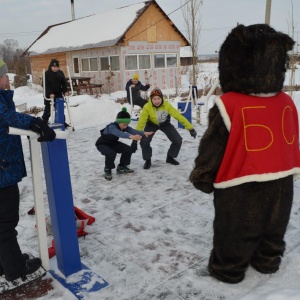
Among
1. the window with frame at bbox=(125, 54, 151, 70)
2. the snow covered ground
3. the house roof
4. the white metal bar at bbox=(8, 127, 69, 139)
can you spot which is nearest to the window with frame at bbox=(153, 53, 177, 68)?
the window with frame at bbox=(125, 54, 151, 70)

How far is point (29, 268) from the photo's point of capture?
2572mm

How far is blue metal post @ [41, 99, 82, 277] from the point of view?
2398mm

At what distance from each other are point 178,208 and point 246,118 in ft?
6.41

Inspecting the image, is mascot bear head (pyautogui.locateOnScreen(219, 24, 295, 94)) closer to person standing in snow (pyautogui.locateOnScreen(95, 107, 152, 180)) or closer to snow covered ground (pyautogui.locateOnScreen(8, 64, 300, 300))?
snow covered ground (pyautogui.locateOnScreen(8, 64, 300, 300))

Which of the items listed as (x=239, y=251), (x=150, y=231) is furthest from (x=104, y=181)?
(x=239, y=251)

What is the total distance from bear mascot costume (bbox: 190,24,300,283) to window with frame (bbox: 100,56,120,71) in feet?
58.4

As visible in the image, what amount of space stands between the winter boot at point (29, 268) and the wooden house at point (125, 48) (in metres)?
16.3

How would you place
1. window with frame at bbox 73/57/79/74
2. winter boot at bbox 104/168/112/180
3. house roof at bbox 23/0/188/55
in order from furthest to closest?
window with frame at bbox 73/57/79/74
house roof at bbox 23/0/188/55
winter boot at bbox 104/168/112/180

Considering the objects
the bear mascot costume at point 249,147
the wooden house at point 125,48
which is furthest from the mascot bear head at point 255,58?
the wooden house at point 125,48

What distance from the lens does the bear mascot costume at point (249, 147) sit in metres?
2.08

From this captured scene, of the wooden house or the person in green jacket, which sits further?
the wooden house

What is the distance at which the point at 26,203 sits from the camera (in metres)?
4.20

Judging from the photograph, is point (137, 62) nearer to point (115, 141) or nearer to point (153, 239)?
point (115, 141)

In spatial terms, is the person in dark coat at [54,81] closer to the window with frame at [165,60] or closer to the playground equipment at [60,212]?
the playground equipment at [60,212]
